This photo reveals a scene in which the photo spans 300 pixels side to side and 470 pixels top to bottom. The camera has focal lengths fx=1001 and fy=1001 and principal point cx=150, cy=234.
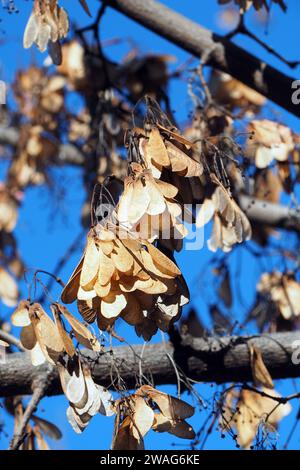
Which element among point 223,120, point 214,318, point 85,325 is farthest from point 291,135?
point 85,325

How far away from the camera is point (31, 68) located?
4660mm

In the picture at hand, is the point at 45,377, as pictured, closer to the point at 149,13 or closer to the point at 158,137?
the point at 158,137

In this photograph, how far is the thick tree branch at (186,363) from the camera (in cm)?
234

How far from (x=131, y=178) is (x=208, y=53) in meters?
1.12

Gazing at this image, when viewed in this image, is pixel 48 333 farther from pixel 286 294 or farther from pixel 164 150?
pixel 286 294

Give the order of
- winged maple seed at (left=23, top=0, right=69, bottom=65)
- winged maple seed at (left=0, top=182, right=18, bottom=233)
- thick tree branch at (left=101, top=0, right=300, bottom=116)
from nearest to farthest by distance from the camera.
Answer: winged maple seed at (left=23, top=0, right=69, bottom=65) → thick tree branch at (left=101, top=0, right=300, bottom=116) → winged maple seed at (left=0, top=182, right=18, bottom=233)

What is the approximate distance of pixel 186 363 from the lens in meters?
2.43

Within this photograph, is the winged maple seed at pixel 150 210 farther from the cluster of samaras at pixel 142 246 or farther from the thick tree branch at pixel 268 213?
the thick tree branch at pixel 268 213

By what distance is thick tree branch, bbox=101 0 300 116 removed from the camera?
2.85 m

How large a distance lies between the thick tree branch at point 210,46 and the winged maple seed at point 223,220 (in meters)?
0.61

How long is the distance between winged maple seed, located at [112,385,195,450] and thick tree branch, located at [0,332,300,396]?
31cm
